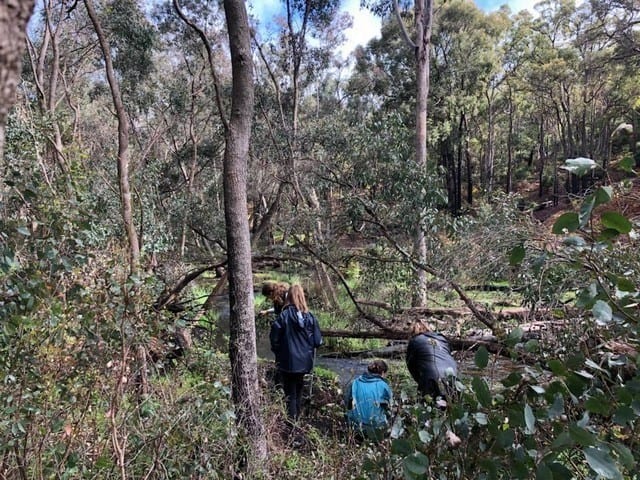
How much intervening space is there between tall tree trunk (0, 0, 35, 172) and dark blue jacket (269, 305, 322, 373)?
4.37 m

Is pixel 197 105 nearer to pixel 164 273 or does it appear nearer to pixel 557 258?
pixel 164 273

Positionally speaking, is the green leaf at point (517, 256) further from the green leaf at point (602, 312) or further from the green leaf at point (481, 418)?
the green leaf at point (481, 418)

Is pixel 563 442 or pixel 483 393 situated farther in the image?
pixel 483 393

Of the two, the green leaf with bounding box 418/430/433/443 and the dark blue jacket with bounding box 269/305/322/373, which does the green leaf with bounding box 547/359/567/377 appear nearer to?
the green leaf with bounding box 418/430/433/443

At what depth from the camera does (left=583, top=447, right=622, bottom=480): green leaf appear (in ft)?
3.15

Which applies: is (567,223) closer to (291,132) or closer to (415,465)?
(415,465)

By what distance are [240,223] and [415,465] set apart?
2844 mm

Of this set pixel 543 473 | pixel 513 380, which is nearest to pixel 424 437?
pixel 513 380

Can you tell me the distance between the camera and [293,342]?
5000 millimetres

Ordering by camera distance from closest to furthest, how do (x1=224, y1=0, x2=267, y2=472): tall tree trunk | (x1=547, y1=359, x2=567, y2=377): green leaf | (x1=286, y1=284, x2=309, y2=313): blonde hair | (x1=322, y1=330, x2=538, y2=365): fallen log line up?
(x1=547, y1=359, x2=567, y2=377): green leaf < (x1=224, y1=0, x2=267, y2=472): tall tree trunk < (x1=286, y1=284, x2=309, y2=313): blonde hair < (x1=322, y1=330, x2=538, y2=365): fallen log

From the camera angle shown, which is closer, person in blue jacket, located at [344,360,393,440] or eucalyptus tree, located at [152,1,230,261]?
person in blue jacket, located at [344,360,393,440]

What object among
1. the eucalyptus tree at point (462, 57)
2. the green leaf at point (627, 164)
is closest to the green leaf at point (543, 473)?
the green leaf at point (627, 164)

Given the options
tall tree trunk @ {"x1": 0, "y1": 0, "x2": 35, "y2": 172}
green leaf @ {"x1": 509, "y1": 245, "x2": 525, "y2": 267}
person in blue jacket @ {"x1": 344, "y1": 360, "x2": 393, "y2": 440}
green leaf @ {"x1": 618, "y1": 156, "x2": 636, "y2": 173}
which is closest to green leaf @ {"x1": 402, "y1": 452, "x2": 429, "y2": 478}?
green leaf @ {"x1": 509, "y1": 245, "x2": 525, "y2": 267}

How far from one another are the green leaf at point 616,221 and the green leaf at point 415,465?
0.80 metres
